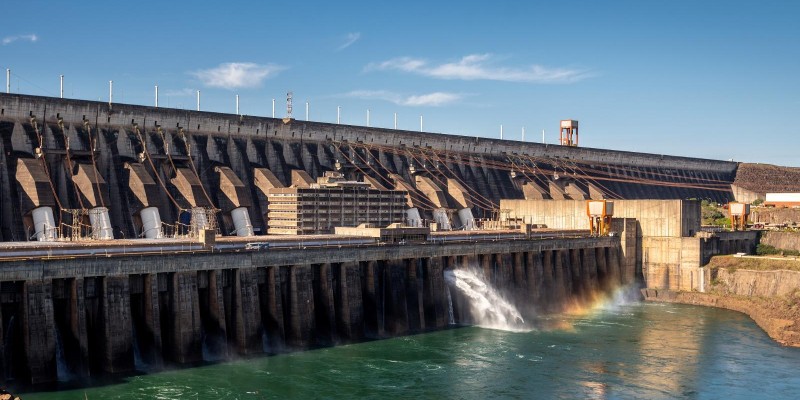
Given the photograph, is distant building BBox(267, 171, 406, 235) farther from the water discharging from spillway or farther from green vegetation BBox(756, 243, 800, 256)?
green vegetation BBox(756, 243, 800, 256)

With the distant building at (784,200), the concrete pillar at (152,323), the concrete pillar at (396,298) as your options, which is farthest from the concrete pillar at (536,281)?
the distant building at (784,200)

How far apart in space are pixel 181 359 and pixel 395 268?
2169cm

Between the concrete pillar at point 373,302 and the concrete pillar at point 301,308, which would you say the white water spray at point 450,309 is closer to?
the concrete pillar at point 373,302

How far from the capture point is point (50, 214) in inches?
2876

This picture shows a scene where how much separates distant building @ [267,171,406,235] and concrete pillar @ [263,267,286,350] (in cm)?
2010

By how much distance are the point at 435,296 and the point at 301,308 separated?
14.6 meters

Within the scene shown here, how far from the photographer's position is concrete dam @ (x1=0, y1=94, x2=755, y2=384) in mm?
50219

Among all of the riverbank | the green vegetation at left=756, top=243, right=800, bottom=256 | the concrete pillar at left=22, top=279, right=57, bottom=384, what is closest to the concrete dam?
the concrete pillar at left=22, top=279, right=57, bottom=384

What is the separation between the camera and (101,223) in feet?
247

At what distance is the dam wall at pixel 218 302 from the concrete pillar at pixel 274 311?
0.07 meters

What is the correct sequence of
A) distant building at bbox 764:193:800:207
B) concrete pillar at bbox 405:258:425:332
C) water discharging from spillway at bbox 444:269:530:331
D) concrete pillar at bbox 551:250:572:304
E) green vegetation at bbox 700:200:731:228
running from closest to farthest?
concrete pillar at bbox 405:258:425:332
water discharging from spillway at bbox 444:269:530:331
concrete pillar at bbox 551:250:572:304
green vegetation at bbox 700:200:731:228
distant building at bbox 764:193:800:207

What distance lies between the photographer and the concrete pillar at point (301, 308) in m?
59.5

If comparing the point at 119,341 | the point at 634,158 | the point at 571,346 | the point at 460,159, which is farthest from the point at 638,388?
the point at 634,158

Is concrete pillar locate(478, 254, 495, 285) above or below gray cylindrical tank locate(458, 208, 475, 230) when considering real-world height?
below
